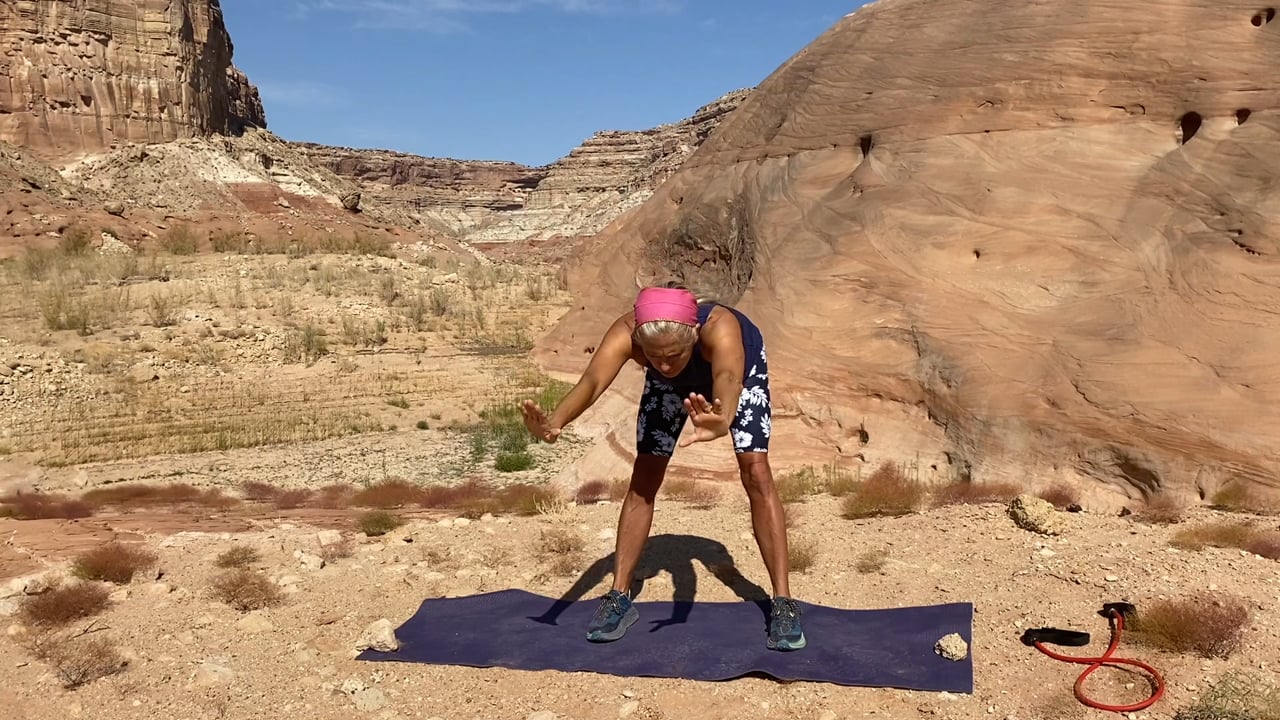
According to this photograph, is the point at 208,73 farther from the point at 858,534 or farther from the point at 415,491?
the point at 858,534

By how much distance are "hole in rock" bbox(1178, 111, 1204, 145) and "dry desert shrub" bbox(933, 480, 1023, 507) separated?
3.00m

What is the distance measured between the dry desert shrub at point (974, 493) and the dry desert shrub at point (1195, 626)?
1955 millimetres

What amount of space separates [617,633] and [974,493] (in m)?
2.93

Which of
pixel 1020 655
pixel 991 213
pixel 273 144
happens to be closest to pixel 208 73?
pixel 273 144

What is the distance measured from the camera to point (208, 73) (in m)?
41.1

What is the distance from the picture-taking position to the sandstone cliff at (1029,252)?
5.86 metres

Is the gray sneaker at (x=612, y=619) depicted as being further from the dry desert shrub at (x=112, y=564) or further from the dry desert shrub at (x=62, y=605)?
the dry desert shrub at (x=112, y=564)

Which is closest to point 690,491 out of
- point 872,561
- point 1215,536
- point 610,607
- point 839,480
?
point 839,480

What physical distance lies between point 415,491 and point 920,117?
537 cm

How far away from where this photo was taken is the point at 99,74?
3622 centimetres

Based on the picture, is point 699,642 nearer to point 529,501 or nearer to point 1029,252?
point 529,501

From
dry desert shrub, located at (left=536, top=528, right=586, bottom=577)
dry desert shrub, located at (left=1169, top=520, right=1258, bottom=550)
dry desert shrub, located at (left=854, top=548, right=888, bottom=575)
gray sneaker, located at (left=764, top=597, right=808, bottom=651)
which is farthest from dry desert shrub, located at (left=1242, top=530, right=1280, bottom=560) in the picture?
dry desert shrub, located at (left=536, top=528, right=586, bottom=577)

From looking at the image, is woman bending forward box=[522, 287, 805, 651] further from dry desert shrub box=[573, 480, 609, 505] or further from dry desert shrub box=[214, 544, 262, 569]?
dry desert shrub box=[573, 480, 609, 505]

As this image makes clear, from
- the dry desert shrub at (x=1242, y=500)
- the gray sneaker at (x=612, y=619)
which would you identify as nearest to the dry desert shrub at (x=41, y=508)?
the gray sneaker at (x=612, y=619)
